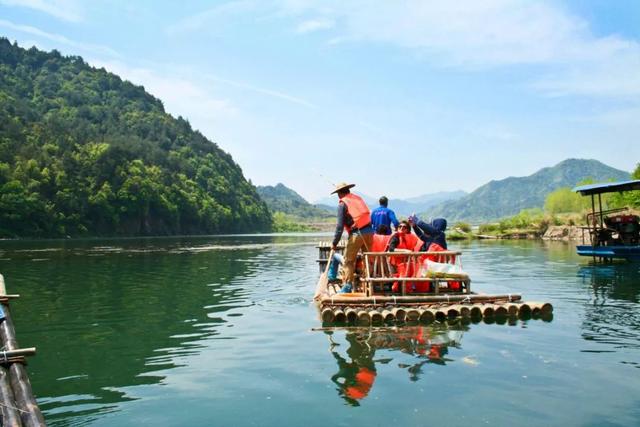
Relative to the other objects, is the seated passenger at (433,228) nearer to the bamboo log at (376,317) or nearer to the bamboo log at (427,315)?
the bamboo log at (427,315)

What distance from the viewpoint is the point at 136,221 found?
12406 centimetres

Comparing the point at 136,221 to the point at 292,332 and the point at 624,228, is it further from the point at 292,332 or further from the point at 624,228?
the point at 292,332

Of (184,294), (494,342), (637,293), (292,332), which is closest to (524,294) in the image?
(637,293)

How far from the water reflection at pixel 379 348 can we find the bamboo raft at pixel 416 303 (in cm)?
50

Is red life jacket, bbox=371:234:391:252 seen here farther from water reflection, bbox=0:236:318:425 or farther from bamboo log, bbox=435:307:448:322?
water reflection, bbox=0:236:318:425

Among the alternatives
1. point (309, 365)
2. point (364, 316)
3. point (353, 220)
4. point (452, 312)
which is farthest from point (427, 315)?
point (309, 365)

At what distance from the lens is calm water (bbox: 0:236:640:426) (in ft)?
26.4

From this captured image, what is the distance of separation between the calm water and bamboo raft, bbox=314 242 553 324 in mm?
608

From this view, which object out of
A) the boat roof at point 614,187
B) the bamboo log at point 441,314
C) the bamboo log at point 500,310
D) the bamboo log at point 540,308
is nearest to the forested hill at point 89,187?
the boat roof at point 614,187

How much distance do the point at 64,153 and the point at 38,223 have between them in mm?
27985

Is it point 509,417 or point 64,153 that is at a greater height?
point 64,153

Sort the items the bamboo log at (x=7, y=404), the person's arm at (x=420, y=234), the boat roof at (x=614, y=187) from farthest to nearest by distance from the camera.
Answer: the boat roof at (x=614, y=187) → the person's arm at (x=420, y=234) → the bamboo log at (x=7, y=404)

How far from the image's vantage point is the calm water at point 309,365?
317 inches

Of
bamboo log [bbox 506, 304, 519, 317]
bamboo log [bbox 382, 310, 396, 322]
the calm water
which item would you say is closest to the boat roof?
the calm water
